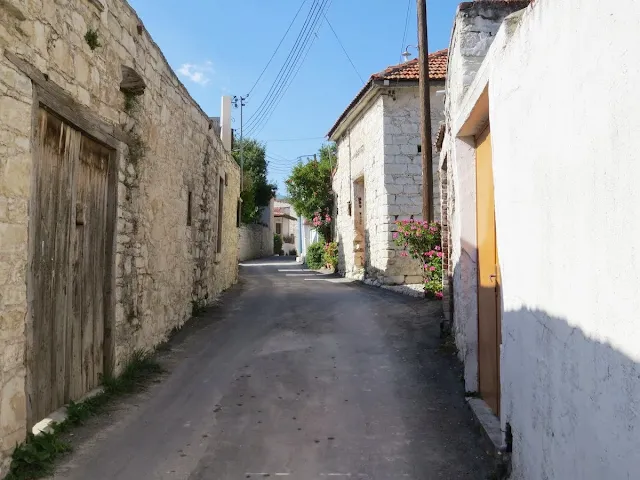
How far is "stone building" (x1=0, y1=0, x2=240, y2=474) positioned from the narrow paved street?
53 centimetres

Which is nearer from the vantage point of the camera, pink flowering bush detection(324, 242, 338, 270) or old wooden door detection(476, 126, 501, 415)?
old wooden door detection(476, 126, 501, 415)

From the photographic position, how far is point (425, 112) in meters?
10.2

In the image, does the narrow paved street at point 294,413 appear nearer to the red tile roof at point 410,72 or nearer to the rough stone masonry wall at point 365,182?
the rough stone masonry wall at point 365,182

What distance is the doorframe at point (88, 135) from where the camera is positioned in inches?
124

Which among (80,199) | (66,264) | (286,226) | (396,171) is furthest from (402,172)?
(286,226)

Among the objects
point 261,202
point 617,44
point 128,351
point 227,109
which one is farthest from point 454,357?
point 261,202

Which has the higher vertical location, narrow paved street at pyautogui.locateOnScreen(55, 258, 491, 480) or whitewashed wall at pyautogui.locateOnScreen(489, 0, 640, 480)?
whitewashed wall at pyautogui.locateOnScreen(489, 0, 640, 480)

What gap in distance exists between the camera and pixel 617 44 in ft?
5.38

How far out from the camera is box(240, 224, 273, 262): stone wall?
28.5 m

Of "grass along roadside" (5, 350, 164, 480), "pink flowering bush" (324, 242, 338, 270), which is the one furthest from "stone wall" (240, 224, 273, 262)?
"grass along roadside" (5, 350, 164, 480)

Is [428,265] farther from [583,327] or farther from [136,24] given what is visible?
[583,327]

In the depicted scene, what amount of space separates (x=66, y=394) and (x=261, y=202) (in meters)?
26.9

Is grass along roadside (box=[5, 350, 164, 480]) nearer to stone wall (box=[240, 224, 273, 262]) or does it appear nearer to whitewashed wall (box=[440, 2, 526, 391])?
whitewashed wall (box=[440, 2, 526, 391])

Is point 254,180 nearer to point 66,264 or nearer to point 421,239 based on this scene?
point 421,239
